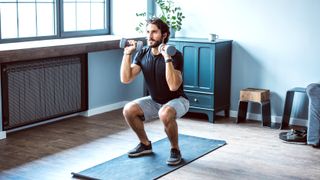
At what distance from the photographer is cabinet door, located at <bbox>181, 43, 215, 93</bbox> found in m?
5.65

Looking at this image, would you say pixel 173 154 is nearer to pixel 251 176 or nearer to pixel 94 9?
pixel 251 176

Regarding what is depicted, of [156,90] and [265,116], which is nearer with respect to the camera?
[156,90]

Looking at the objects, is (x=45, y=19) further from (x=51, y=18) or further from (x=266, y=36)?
(x=266, y=36)

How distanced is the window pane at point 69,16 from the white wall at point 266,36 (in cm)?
130

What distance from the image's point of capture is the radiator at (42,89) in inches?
195

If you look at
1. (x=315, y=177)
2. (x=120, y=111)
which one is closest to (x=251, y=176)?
(x=315, y=177)

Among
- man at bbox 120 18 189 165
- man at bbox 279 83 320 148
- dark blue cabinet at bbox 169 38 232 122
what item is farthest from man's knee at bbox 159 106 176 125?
dark blue cabinet at bbox 169 38 232 122

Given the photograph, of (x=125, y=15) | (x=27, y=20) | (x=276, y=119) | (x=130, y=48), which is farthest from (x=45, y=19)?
(x=276, y=119)

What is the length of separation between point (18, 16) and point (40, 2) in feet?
1.13

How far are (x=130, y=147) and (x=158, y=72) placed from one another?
866 millimetres

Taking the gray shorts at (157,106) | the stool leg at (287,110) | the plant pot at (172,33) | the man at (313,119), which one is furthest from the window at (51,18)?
the man at (313,119)

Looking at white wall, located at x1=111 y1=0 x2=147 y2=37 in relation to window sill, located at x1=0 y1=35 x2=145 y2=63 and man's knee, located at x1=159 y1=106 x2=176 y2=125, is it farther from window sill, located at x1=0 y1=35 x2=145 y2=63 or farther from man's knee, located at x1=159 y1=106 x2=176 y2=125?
man's knee, located at x1=159 y1=106 x2=176 y2=125

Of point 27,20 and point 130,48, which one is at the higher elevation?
point 27,20

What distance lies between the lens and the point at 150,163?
4.15 meters
